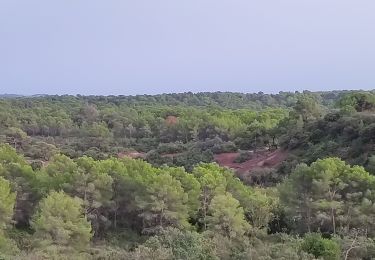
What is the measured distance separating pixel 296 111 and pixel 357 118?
10.1 metres

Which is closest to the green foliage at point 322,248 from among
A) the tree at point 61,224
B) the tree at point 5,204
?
the tree at point 61,224

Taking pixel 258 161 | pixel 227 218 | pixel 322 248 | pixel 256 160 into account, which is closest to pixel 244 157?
pixel 256 160

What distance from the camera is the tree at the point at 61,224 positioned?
56.1 feet

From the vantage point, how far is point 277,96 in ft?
354

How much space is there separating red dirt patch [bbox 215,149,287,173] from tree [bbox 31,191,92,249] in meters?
19.9

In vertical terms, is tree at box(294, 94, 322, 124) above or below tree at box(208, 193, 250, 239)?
above

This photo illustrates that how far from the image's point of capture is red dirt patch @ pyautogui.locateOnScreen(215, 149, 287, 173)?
122 feet

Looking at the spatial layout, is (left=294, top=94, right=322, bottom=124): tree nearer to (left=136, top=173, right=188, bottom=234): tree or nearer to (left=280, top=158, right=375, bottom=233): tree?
(left=280, top=158, right=375, bottom=233): tree

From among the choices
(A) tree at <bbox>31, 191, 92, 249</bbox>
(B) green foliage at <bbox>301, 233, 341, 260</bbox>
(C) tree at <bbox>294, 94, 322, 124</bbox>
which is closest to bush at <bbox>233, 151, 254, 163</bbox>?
(C) tree at <bbox>294, 94, 322, 124</bbox>

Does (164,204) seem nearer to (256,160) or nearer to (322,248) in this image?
(322,248)

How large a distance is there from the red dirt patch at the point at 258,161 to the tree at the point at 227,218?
58.2ft

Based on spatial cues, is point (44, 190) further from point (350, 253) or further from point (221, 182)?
point (350, 253)

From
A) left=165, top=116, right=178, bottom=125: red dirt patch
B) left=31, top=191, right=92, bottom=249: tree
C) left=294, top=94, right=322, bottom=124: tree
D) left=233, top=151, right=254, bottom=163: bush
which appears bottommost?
left=233, top=151, right=254, bottom=163: bush

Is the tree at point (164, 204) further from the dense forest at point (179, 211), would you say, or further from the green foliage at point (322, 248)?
the green foliage at point (322, 248)
